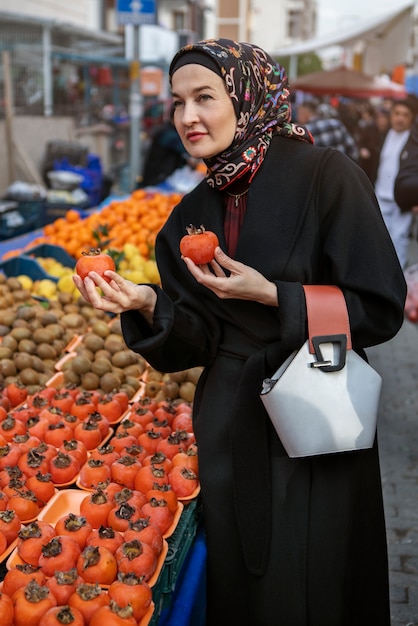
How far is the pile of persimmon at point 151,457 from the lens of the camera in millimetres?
2672

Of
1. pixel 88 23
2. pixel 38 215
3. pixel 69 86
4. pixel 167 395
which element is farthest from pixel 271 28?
pixel 167 395

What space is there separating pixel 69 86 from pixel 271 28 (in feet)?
261

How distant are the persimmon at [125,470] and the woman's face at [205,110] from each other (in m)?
1.24

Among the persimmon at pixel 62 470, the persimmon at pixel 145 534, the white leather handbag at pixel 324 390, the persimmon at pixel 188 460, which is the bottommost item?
the persimmon at pixel 62 470

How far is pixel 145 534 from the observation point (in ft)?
7.42

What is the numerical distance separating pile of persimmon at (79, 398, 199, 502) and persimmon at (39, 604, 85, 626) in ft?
2.02

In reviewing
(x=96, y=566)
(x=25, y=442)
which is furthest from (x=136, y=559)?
(x=25, y=442)

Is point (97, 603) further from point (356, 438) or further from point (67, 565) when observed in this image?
point (356, 438)

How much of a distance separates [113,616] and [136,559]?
272 mm

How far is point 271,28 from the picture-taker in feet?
302

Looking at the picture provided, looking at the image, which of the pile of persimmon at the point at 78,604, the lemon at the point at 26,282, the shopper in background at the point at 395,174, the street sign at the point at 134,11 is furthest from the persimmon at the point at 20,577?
the street sign at the point at 134,11

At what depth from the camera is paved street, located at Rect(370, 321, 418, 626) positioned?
3.58 metres

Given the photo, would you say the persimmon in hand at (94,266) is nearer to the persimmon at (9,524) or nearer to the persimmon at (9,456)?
the persimmon at (9,524)

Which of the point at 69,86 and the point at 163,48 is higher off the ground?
the point at 163,48
